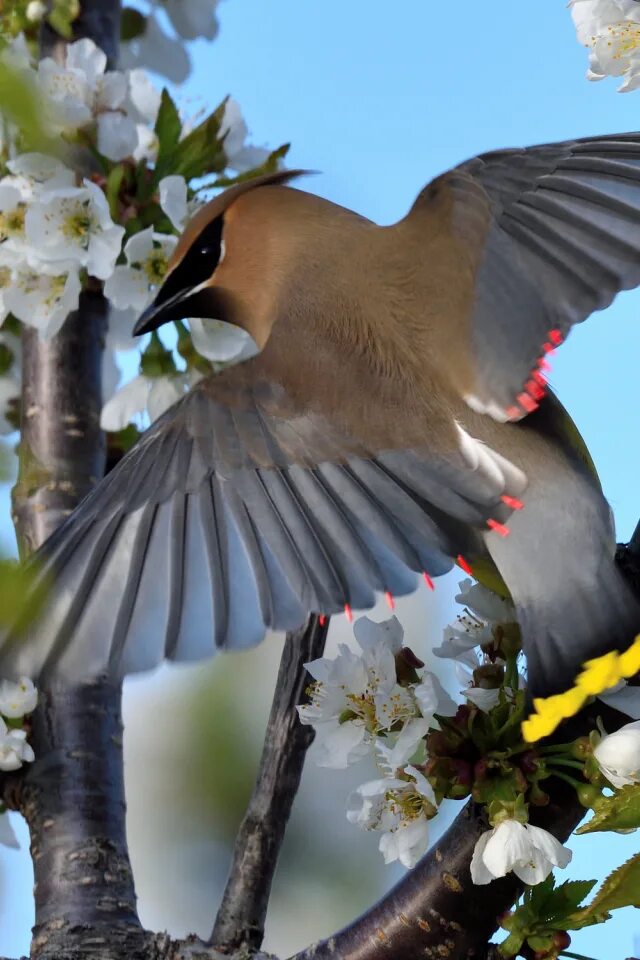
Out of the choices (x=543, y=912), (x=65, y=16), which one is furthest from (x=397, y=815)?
(x=65, y=16)

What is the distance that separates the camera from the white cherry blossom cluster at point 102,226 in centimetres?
210

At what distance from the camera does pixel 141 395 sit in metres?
2.20

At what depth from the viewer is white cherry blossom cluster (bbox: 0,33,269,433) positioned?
6.90 ft

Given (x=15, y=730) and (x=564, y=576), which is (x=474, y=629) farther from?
(x=15, y=730)

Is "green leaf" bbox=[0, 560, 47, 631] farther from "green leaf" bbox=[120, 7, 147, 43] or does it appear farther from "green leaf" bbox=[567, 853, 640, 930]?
"green leaf" bbox=[120, 7, 147, 43]

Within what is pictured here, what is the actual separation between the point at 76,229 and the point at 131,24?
87 cm

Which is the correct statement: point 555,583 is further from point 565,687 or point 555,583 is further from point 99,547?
point 99,547

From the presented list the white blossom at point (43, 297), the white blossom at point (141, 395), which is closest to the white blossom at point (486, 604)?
the white blossom at point (141, 395)

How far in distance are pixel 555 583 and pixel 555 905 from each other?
1.12 ft

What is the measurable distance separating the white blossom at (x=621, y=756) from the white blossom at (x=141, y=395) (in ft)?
3.80

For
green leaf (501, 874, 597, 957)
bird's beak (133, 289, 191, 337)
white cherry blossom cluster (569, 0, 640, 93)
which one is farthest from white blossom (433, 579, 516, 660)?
bird's beak (133, 289, 191, 337)

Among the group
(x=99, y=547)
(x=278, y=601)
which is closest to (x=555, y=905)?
(x=278, y=601)

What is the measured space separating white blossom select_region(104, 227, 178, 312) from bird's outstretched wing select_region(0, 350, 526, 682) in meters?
0.45

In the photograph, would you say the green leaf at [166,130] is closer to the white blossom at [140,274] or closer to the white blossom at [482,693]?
the white blossom at [140,274]
